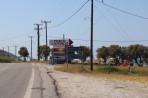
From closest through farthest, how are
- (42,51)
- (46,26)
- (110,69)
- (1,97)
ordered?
1. (1,97)
2. (110,69)
3. (46,26)
4. (42,51)

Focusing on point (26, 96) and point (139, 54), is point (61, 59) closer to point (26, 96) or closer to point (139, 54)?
point (26, 96)

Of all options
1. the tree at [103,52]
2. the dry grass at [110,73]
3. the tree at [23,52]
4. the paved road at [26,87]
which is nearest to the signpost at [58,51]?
the dry grass at [110,73]

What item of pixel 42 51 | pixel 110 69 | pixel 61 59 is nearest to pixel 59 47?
pixel 61 59

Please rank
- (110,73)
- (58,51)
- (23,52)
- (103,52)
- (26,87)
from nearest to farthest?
1. (26,87)
2. (110,73)
3. (58,51)
4. (103,52)
5. (23,52)

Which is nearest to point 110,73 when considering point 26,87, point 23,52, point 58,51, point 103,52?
point 26,87

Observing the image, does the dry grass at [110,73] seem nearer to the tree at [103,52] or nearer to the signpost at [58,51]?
the signpost at [58,51]

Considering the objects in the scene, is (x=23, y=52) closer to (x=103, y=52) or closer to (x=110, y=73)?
(x=103, y=52)

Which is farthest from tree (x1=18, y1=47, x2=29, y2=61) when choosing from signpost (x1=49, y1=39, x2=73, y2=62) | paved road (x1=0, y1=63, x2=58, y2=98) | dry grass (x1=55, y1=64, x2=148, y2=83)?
paved road (x1=0, y1=63, x2=58, y2=98)

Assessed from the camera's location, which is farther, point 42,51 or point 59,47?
point 42,51

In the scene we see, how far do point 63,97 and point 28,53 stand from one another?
131189 millimetres

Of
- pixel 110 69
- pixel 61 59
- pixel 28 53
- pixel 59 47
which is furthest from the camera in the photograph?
pixel 28 53

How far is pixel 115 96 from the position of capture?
55.5ft

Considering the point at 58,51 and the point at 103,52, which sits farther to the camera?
the point at 103,52

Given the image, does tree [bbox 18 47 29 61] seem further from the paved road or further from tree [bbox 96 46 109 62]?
the paved road
